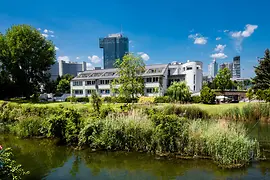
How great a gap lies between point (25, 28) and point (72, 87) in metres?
17.3

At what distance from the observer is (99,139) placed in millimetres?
10180

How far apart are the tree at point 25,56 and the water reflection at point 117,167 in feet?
104

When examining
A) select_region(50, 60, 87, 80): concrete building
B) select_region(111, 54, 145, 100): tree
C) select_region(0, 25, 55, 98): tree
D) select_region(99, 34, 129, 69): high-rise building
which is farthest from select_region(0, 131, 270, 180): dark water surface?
select_region(99, 34, 129, 69): high-rise building

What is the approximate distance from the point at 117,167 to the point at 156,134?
2.25m

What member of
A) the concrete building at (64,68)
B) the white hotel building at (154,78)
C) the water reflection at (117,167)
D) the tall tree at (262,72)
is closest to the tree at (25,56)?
the white hotel building at (154,78)

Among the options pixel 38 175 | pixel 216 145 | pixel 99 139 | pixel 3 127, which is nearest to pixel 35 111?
pixel 3 127

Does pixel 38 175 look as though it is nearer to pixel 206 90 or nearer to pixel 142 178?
pixel 142 178

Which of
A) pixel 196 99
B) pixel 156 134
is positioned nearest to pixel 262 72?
pixel 196 99

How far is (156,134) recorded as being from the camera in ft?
30.5

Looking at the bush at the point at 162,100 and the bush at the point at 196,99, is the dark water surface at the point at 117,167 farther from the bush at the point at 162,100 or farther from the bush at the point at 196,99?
the bush at the point at 196,99

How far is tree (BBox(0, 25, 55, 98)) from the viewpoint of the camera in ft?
121

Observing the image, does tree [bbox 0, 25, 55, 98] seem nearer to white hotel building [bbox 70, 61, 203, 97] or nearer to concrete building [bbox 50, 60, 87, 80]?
white hotel building [bbox 70, 61, 203, 97]

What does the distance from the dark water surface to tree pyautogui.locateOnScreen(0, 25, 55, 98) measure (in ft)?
104

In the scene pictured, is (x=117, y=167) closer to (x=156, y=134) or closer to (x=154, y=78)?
(x=156, y=134)
